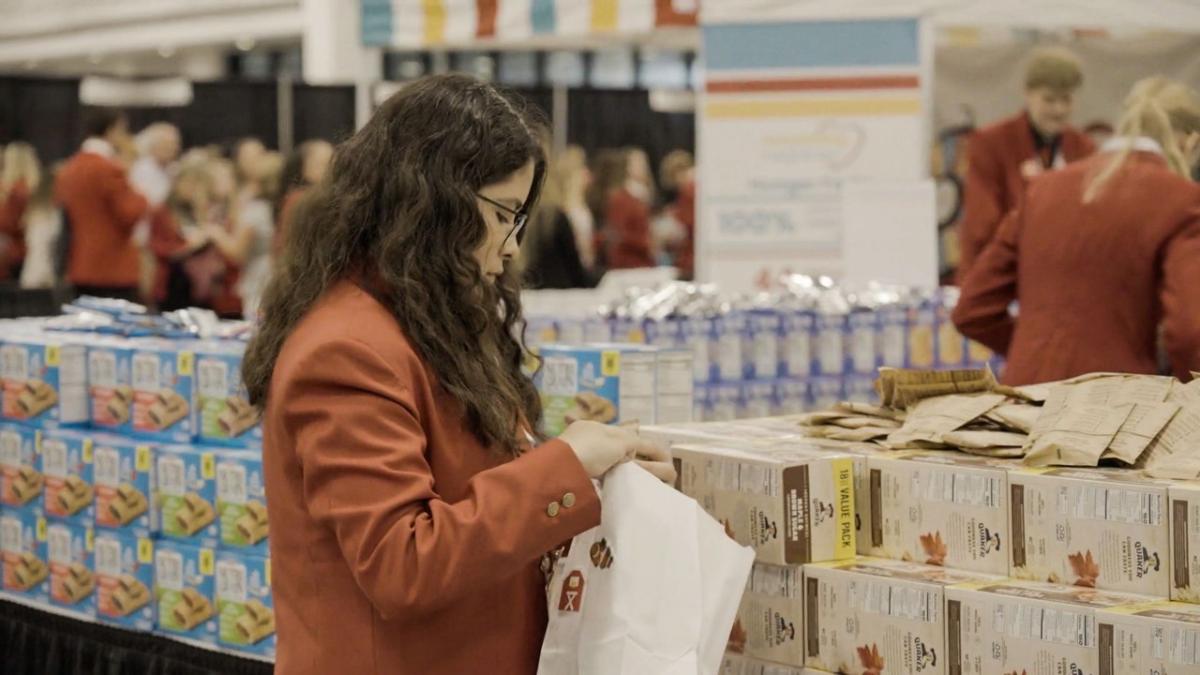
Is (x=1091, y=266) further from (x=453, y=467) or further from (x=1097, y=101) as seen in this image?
(x=1097, y=101)

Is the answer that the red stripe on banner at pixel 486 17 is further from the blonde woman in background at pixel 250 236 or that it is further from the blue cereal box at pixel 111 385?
the blue cereal box at pixel 111 385

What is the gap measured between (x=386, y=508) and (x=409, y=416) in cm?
12

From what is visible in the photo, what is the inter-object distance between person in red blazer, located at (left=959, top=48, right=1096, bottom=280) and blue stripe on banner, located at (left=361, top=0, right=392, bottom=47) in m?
4.42

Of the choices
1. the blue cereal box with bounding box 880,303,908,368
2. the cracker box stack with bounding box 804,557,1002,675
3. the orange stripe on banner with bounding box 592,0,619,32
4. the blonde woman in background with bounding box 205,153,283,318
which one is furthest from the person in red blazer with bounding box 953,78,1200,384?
the blonde woman in background with bounding box 205,153,283,318

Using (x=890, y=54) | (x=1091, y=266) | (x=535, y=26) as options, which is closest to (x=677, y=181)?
(x=535, y=26)

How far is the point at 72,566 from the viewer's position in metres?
4.46

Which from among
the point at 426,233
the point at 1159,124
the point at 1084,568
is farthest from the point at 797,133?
the point at 426,233

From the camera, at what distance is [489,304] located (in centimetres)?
216

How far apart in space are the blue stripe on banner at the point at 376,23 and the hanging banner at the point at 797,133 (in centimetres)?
300

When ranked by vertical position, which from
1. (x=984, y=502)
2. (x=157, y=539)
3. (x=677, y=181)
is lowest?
(x=157, y=539)

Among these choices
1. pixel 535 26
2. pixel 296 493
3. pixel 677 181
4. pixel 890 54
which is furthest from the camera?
pixel 677 181

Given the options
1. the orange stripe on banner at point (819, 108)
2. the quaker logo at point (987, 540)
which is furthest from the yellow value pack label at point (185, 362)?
the orange stripe on banner at point (819, 108)

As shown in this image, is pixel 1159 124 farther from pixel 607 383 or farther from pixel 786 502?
pixel 786 502

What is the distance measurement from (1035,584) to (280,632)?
1.01 metres
